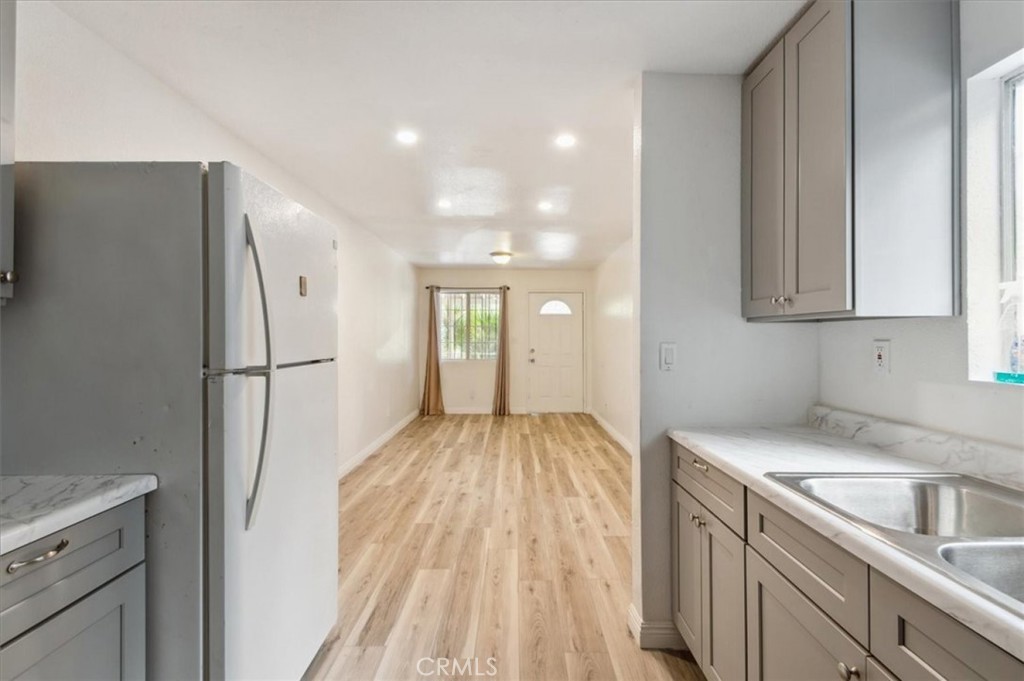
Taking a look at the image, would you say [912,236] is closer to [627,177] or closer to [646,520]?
[646,520]

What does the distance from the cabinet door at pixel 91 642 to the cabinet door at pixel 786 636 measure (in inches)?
67.3

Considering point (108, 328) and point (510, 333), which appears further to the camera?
point (510, 333)

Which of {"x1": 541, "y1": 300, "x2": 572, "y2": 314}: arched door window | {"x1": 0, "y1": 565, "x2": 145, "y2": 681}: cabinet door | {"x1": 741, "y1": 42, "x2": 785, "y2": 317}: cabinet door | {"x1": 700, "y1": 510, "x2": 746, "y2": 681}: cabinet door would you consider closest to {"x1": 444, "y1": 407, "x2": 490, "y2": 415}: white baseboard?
{"x1": 541, "y1": 300, "x2": 572, "y2": 314}: arched door window

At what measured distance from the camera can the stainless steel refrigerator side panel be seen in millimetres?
1281

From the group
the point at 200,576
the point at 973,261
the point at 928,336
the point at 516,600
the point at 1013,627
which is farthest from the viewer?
the point at 516,600

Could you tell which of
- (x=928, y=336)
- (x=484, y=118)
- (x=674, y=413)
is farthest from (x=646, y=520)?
(x=484, y=118)

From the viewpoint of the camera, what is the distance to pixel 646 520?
198 centimetres

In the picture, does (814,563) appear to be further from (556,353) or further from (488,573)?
(556,353)

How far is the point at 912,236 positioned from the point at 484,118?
1.94m

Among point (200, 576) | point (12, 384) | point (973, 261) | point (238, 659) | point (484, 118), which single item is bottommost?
point (238, 659)

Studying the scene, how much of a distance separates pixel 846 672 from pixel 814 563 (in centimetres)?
21

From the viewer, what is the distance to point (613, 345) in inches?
249

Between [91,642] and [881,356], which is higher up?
[881,356]

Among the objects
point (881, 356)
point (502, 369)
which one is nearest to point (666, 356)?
point (881, 356)
